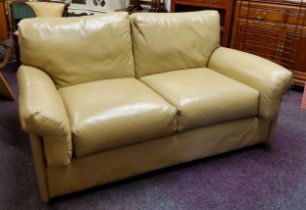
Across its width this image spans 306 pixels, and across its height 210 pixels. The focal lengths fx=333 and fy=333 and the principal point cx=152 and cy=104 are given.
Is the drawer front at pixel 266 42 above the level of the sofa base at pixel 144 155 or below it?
above

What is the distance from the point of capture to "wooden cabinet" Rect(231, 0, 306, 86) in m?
2.97

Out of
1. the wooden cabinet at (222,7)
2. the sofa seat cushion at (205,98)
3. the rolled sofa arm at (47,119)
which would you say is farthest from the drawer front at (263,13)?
the rolled sofa arm at (47,119)

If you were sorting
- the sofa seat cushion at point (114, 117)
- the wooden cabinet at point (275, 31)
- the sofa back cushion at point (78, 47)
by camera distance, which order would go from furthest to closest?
the wooden cabinet at point (275, 31) → the sofa back cushion at point (78, 47) → the sofa seat cushion at point (114, 117)

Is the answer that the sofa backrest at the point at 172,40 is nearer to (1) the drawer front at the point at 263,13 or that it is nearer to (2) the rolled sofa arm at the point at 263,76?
(2) the rolled sofa arm at the point at 263,76

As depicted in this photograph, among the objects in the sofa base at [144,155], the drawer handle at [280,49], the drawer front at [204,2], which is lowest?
the sofa base at [144,155]

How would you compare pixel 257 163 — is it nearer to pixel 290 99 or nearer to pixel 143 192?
pixel 143 192

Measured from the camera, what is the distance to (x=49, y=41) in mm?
1969

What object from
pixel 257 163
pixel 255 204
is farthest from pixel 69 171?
pixel 257 163

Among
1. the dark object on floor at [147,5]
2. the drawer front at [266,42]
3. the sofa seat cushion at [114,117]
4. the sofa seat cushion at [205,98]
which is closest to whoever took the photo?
the sofa seat cushion at [114,117]

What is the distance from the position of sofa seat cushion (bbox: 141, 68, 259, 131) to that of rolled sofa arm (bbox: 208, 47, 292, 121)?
0.06 metres

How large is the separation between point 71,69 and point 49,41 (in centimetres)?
21

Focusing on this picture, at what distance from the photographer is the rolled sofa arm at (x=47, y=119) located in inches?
55.6

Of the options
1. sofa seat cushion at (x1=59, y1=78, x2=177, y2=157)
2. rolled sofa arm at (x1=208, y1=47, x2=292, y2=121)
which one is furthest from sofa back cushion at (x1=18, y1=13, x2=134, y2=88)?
rolled sofa arm at (x1=208, y1=47, x2=292, y2=121)

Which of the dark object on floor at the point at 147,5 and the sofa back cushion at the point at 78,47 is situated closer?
the sofa back cushion at the point at 78,47
